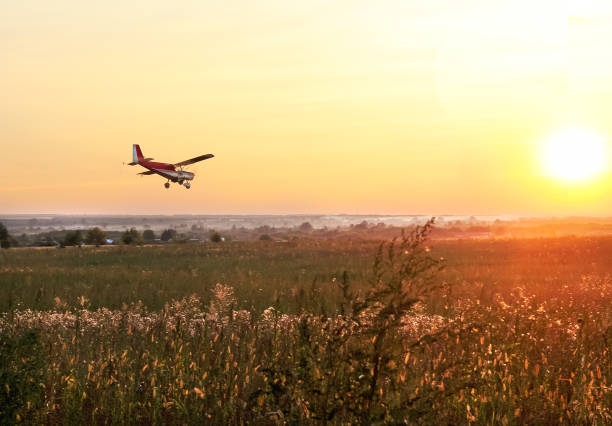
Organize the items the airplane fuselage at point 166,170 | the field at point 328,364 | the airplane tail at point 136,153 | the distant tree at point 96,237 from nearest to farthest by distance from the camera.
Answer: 1. the field at point 328,364
2. the airplane fuselage at point 166,170
3. the airplane tail at point 136,153
4. the distant tree at point 96,237

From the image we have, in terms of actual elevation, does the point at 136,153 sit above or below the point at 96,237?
above

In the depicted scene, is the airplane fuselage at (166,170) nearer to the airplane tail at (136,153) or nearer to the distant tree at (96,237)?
the airplane tail at (136,153)

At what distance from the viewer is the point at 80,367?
7133 millimetres

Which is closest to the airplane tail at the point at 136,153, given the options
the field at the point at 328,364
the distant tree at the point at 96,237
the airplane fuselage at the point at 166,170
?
the airplane fuselage at the point at 166,170

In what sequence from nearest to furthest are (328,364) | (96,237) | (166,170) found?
(328,364) < (166,170) < (96,237)

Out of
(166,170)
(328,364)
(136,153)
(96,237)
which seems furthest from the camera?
(96,237)

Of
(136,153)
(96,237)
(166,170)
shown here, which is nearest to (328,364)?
(166,170)

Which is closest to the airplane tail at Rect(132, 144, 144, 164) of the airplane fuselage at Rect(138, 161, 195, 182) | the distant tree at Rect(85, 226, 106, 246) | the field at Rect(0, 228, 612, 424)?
the airplane fuselage at Rect(138, 161, 195, 182)

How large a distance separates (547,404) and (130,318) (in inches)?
265

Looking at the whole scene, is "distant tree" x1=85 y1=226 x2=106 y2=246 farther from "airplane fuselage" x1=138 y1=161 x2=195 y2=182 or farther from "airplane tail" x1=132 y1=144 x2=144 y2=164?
"airplane fuselage" x1=138 y1=161 x2=195 y2=182

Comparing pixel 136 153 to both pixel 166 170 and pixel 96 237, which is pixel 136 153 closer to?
pixel 166 170

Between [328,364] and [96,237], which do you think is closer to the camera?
[328,364]

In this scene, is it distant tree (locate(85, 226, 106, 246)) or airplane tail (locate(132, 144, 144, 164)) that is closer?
airplane tail (locate(132, 144, 144, 164))

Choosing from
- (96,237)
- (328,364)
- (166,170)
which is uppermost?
(166,170)
